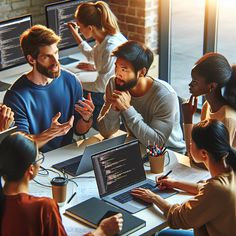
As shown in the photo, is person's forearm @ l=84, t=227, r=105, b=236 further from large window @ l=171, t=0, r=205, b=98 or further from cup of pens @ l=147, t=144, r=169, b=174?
large window @ l=171, t=0, r=205, b=98

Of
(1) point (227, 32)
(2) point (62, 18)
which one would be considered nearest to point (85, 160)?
(2) point (62, 18)

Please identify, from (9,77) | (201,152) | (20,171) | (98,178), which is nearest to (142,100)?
(98,178)

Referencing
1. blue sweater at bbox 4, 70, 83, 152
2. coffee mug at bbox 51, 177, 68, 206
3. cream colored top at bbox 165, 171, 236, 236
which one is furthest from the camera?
blue sweater at bbox 4, 70, 83, 152

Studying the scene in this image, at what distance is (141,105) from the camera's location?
3.31m

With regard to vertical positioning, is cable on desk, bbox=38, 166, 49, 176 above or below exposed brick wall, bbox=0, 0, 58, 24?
below

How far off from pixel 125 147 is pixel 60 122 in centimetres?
76

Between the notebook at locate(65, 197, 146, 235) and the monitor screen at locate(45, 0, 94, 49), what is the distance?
2.29 m

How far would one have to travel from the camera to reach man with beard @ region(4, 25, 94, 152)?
3.25 m

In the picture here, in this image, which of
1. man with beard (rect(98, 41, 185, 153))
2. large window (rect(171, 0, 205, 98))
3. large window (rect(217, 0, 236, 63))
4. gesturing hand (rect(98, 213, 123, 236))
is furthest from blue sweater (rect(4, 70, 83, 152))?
large window (rect(217, 0, 236, 63))

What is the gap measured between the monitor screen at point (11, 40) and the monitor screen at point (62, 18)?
29cm

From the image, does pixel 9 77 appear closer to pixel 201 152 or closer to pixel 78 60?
pixel 78 60

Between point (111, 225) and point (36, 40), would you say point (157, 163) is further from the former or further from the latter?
point (36, 40)

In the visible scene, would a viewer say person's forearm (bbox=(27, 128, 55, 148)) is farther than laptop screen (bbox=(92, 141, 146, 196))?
Yes

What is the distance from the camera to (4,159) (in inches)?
83.1
